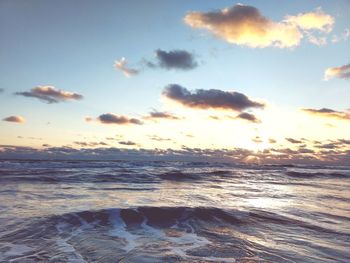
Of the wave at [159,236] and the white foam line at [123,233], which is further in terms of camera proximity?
the white foam line at [123,233]

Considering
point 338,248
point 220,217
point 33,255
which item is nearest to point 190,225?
point 220,217

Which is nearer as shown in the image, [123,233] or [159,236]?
[159,236]

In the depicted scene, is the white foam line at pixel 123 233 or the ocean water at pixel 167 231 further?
the white foam line at pixel 123 233

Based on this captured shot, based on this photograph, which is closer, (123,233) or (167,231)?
(123,233)

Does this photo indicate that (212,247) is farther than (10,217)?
No

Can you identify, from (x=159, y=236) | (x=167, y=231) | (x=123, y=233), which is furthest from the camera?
(x=167, y=231)

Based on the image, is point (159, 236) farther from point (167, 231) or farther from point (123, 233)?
point (123, 233)

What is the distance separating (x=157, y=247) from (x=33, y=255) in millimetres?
2377

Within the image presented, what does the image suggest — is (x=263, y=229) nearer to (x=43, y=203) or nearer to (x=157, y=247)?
(x=157, y=247)

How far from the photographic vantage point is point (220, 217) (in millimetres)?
10164

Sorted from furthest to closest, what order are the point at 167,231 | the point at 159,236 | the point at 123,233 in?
the point at 167,231, the point at 123,233, the point at 159,236

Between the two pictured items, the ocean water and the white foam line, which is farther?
the white foam line

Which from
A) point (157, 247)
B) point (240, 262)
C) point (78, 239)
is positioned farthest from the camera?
point (78, 239)

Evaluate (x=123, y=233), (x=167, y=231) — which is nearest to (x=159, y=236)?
(x=167, y=231)
